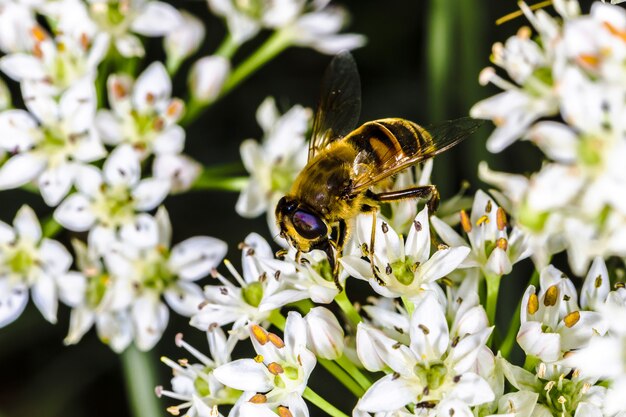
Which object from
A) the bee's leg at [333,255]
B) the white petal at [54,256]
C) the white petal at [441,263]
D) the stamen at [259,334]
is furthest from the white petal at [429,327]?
the white petal at [54,256]

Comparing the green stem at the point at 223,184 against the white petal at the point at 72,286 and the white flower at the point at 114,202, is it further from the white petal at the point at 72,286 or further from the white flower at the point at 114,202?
the white petal at the point at 72,286

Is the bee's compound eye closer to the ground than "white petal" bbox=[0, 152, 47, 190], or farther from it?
farther from it

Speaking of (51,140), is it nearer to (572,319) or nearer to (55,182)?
Answer: (55,182)

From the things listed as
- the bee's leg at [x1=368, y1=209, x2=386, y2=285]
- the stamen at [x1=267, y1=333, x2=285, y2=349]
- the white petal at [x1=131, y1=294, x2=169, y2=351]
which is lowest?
the white petal at [x1=131, y1=294, x2=169, y2=351]

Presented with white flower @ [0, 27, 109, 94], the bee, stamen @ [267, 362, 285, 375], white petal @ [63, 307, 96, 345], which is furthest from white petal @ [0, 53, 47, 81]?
stamen @ [267, 362, 285, 375]

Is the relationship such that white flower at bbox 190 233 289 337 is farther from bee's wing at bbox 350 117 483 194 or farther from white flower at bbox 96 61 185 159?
white flower at bbox 96 61 185 159

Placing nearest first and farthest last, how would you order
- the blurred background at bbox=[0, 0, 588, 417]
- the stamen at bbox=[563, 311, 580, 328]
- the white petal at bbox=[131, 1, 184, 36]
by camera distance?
1. the stamen at bbox=[563, 311, 580, 328]
2. the white petal at bbox=[131, 1, 184, 36]
3. the blurred background at bbox=[0, 0, 588, 417]

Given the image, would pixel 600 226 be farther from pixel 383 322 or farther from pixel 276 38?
pixel 276 38

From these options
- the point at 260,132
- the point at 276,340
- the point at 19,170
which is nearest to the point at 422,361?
the point at 276,340

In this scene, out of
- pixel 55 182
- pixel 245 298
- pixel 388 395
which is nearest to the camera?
pixel 388 395
